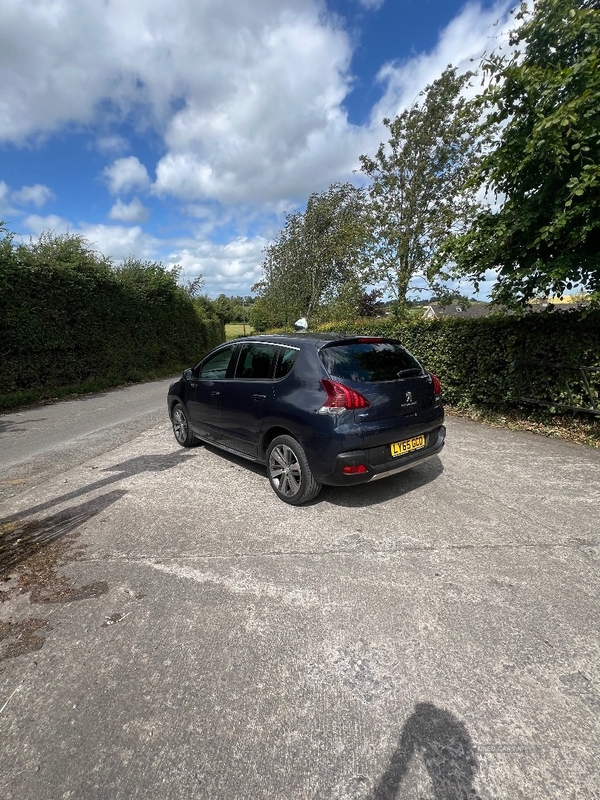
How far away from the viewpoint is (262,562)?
3018 mm

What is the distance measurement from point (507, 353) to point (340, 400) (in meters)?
4.60

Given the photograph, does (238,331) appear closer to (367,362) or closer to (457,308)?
(457,308)

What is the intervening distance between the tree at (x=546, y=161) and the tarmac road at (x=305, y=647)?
307 cm

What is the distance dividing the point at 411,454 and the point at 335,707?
95.3 inches

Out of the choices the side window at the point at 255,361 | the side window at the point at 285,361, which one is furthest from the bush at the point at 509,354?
the side window at the point at 255,361

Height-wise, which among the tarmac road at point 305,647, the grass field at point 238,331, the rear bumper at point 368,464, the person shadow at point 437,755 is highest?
the grass field at point 238,331

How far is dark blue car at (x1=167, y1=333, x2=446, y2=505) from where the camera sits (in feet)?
11.6

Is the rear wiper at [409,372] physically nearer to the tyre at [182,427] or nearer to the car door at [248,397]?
the car door at [248,397]

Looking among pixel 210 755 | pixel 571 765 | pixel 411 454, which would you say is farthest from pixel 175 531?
pixel 571 765

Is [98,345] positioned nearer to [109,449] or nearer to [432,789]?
[109,449]

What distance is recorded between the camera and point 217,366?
17.2 ft

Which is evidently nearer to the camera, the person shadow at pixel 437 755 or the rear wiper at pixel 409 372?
the person shadow at pixel 437 755

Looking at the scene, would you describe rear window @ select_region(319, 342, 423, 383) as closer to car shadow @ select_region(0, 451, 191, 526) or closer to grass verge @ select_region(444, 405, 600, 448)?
car shadow @ select_region(0, 451, 191, 526)

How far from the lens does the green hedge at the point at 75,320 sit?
10006mm
